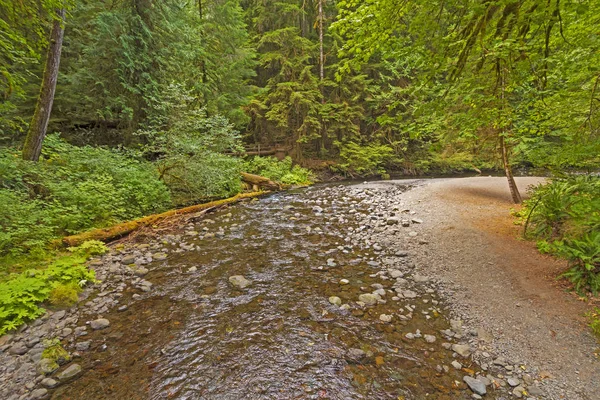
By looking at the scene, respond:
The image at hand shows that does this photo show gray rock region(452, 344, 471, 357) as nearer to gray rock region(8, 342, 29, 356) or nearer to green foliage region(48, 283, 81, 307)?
gray rock region(8, 342, 29, 356)

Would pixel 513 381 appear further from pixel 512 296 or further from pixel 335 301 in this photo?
pixel 335 301

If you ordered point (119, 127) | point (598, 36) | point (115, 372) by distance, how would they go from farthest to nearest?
1. point (119, 127)
2. point (598, 36)
3. point (115, 372)

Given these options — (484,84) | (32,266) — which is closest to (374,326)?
(484,84)

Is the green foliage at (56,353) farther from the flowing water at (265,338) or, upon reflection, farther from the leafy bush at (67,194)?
the leafy bush at (67,194)

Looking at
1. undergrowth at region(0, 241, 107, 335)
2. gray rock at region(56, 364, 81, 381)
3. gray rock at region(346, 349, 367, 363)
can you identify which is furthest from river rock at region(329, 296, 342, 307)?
undergrowth at region(0, 241, 107, 335)

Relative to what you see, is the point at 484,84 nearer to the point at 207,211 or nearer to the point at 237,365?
the point at 237,365

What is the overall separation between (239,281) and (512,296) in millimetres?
3768

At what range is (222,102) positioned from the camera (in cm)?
1386

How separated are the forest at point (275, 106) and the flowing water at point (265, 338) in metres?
1.33

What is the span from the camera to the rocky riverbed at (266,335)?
84.7 inches

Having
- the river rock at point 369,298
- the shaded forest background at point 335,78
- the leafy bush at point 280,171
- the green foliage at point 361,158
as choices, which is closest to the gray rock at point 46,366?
the river rock at point 369,298

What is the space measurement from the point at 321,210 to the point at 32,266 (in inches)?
253

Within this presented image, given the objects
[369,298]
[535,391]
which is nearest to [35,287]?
[369,298]

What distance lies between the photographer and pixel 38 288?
10.0ft
